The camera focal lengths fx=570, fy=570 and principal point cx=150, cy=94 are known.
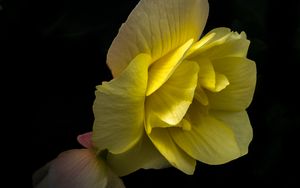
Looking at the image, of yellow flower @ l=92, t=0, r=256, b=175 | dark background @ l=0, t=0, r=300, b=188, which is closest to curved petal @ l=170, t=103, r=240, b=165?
yellow flower @ l=92, t=0, r=256, b=175

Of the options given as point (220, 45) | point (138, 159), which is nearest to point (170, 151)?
point (138, 159)

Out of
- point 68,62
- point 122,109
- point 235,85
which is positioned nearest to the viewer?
point 122,109

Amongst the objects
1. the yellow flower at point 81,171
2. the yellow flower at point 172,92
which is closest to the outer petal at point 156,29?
the yellow flower at point 172,92

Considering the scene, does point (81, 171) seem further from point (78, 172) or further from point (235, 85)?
point (235, 85)

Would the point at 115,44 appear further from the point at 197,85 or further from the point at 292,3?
the point at 292,3

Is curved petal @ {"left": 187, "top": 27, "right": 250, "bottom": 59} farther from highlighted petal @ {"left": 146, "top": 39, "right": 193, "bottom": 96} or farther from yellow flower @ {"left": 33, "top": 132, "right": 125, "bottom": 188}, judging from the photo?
yellow flower @ {"left": 33, "top": 132, "right": 125, "bottom": 188}

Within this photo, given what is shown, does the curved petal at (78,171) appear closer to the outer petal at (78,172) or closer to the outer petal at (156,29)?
the outer petal at (78,172)
